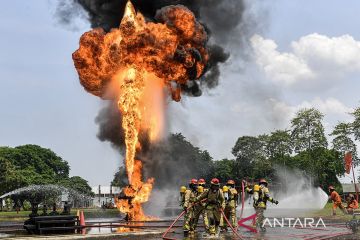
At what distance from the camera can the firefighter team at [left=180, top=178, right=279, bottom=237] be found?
16281mm

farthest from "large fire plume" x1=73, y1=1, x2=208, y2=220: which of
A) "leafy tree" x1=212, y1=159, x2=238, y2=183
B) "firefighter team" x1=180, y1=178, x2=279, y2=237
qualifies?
"leafy tree" x1=212, y1=159, x2=238, y2=183

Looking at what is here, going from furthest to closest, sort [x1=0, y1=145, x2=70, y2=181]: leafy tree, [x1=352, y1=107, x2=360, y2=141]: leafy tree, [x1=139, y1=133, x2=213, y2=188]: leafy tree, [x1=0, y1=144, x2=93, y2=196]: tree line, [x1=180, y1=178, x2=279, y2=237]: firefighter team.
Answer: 1. [x1=0, y1=145, x2=70, y2=181]: leafy tree
2. [x1=0, y1=144, x2=93, y2=196]: tree line
3. [x1=139, y1=133, x2=213, y2=188]: leafy tree
4. [x1=352, y1=107, x2=360, y2=141]: leafy tree
5. [x1=180, y1=178, x2=279, y2=237]: firefighter team

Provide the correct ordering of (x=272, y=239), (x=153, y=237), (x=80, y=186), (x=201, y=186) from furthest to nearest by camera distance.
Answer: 1. (x=80, y=186)
2. (x=201, y=186)
3. (x=153, y=237)
4. (x=272, y=239)

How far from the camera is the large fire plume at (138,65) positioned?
97.6 feet

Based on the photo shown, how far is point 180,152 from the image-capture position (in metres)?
92.2

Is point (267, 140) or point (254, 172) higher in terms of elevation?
point (267, 140)

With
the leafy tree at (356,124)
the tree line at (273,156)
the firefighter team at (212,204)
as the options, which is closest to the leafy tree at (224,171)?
the tree line at (273,156)

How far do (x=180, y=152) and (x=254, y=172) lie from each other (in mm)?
19767

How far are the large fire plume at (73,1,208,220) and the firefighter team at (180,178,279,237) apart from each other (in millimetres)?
10375

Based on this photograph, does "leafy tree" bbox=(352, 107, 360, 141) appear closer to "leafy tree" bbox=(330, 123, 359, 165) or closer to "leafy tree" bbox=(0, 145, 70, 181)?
"leafy tree" bbox=(330, 123, 359, 165)

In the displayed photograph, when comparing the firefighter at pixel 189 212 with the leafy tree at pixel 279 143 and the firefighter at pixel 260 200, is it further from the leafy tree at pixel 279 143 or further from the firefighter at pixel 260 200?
the leafy tree at pixel 279 143

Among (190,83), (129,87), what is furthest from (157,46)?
(190,83)

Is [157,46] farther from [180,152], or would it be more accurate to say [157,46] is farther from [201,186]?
[180,152]

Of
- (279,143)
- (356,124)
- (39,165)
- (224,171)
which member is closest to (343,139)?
(356,124)
